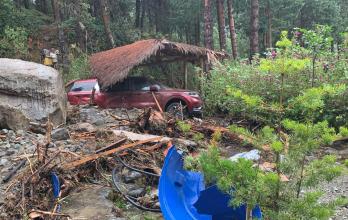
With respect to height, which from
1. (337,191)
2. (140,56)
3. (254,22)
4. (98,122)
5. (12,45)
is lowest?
(337,191)

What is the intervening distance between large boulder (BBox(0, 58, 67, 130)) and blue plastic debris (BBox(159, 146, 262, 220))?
6243mm

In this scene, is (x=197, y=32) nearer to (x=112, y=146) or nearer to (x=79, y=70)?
(x=79, y=70)

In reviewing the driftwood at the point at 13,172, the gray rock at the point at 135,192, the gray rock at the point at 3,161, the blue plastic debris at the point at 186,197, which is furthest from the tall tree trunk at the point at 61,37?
the blue plastic debris at the point at 186,197

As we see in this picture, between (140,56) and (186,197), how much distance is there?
1007cm

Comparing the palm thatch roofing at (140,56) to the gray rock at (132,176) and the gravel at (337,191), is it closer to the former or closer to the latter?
the gray rock at (132,176)

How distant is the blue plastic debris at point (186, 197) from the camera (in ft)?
15.5

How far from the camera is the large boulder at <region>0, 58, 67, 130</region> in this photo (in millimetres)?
10180

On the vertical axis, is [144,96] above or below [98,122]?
above

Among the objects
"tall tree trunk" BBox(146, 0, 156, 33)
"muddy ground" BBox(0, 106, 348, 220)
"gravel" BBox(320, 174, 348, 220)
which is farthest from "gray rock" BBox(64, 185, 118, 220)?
"tall tree trunk" BBox(146, 0, 156, 33)

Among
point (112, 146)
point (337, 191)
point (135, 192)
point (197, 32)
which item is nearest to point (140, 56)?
point (112, 146)

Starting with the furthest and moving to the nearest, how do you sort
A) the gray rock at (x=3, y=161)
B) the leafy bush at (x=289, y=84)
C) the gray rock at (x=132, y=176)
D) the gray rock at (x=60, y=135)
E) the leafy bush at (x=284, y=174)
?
the leafy bush at (x=289, y=84) < the gray rock at (x=60, y=135) < the gray rock at (x=3, y=161) < the gray rock at (x=132, y=176) < the leafy bush at (x=284, y=174)

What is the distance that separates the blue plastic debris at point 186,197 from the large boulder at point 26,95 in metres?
6.24

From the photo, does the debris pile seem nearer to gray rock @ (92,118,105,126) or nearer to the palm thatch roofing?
gray rock @ (92,118,105,126)

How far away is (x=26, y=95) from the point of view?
418 inches
